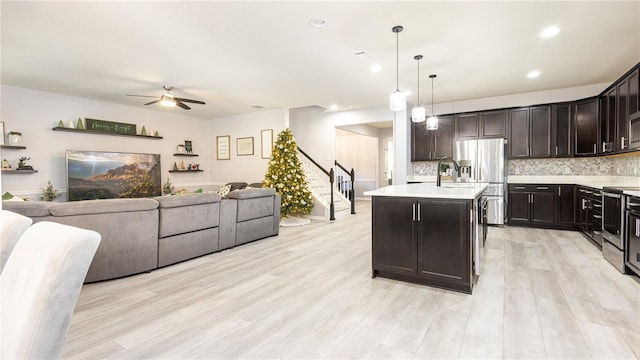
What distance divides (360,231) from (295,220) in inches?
66.8

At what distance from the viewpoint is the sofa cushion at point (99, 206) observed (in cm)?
305

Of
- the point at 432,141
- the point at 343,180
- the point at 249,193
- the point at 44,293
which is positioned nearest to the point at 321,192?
the point at 343,180

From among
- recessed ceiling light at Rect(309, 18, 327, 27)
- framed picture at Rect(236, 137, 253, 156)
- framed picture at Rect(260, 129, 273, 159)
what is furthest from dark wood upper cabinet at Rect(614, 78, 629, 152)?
framed picture at Rect(236, 137, 253, 156)

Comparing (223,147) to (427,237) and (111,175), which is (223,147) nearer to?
(111,175)

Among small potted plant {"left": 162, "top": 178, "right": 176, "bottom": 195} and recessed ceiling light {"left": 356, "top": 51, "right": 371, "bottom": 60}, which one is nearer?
recessed ceiling light {"left": 356, "top": 51, "right": 371, "bottom": 60}

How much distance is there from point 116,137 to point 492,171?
815 cm

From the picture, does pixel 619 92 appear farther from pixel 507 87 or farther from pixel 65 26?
pixel 65 26

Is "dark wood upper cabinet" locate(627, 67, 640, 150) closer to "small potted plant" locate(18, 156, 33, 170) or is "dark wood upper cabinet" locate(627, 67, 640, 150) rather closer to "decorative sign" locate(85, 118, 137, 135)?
"decorative sign" locate(85, 118, 137, 135)

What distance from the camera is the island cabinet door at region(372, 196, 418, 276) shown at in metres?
3.10

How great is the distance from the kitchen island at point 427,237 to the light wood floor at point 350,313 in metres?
0.15

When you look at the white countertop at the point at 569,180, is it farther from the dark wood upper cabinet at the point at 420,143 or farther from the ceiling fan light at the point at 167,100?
the ceiling fan light at the point at 167,100

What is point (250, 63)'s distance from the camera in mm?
4453

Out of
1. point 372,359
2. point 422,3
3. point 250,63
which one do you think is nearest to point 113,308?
point 372,359

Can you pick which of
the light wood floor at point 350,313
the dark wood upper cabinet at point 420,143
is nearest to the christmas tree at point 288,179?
the dark wood upper cabinet at point 420,143
